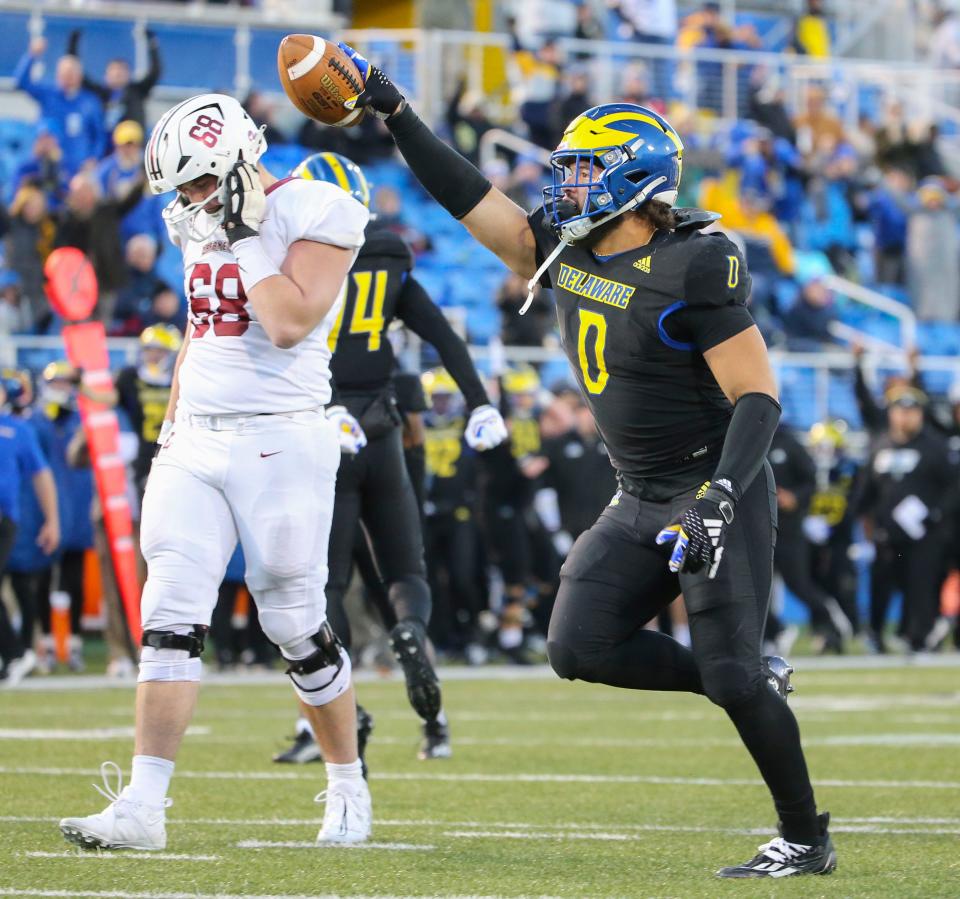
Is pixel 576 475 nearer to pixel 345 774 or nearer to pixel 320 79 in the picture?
pixel 345 774

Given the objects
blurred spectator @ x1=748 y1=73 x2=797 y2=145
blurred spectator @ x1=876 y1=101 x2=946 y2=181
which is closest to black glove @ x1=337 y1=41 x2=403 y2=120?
blurred spectator @ x1=748 y1=73 x2=797 y2=145

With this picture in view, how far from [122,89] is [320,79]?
37.9ft

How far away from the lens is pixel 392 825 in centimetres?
582

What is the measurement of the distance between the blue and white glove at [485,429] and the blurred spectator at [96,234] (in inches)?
303

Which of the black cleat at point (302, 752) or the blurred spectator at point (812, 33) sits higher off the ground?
the blurred spectator at point (812, 33)

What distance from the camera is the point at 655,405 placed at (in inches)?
199

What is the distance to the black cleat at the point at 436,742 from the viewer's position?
25.6 ft

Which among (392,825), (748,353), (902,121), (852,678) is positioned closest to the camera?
(748,353)

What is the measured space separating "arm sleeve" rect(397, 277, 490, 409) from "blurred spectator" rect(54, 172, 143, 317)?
7.53 meters

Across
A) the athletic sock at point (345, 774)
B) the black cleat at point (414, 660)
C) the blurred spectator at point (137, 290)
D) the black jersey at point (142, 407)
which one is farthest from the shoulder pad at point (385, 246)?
the blurred spectator at point (137, 290)

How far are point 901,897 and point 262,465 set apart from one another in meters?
1.84

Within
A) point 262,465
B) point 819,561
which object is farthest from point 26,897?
point 819,561

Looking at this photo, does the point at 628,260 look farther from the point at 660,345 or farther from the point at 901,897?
the point at 901,897

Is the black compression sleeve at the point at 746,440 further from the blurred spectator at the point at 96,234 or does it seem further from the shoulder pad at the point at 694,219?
the blurred spectator at the point at 96,234
